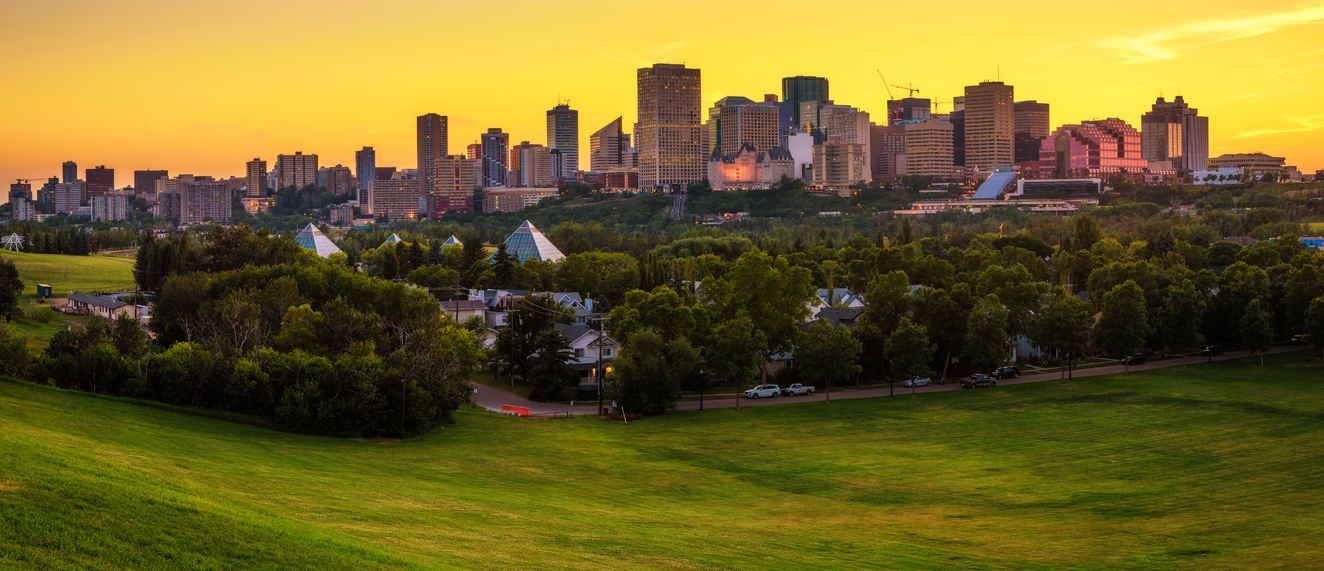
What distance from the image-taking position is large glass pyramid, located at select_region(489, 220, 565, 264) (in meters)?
105

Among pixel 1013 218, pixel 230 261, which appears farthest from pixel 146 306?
pixel 1013 218

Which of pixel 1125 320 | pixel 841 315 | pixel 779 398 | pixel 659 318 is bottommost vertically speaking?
pixel 779 398

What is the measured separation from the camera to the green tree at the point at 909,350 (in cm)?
5041

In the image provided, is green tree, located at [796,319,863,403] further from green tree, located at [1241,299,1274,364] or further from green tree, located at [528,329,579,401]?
green tree, located at [1241,299,1274,364]

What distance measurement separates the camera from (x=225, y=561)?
604 inches

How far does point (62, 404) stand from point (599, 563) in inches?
826

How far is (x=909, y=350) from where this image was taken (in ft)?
166

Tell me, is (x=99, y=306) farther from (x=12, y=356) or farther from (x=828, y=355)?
(x=828, y=355)

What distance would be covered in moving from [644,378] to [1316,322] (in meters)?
37.4

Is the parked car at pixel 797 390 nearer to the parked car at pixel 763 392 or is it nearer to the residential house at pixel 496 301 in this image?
the parked car at pixel 763 392

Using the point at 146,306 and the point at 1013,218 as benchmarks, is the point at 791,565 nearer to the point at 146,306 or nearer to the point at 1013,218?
the point at 146,306

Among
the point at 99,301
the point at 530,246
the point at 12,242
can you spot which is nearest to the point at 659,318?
the point at 99,301

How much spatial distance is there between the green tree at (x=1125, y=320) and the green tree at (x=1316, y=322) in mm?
8134

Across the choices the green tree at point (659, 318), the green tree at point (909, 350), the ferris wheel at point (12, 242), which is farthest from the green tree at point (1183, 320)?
the ferris wheel at point (12, 242)
